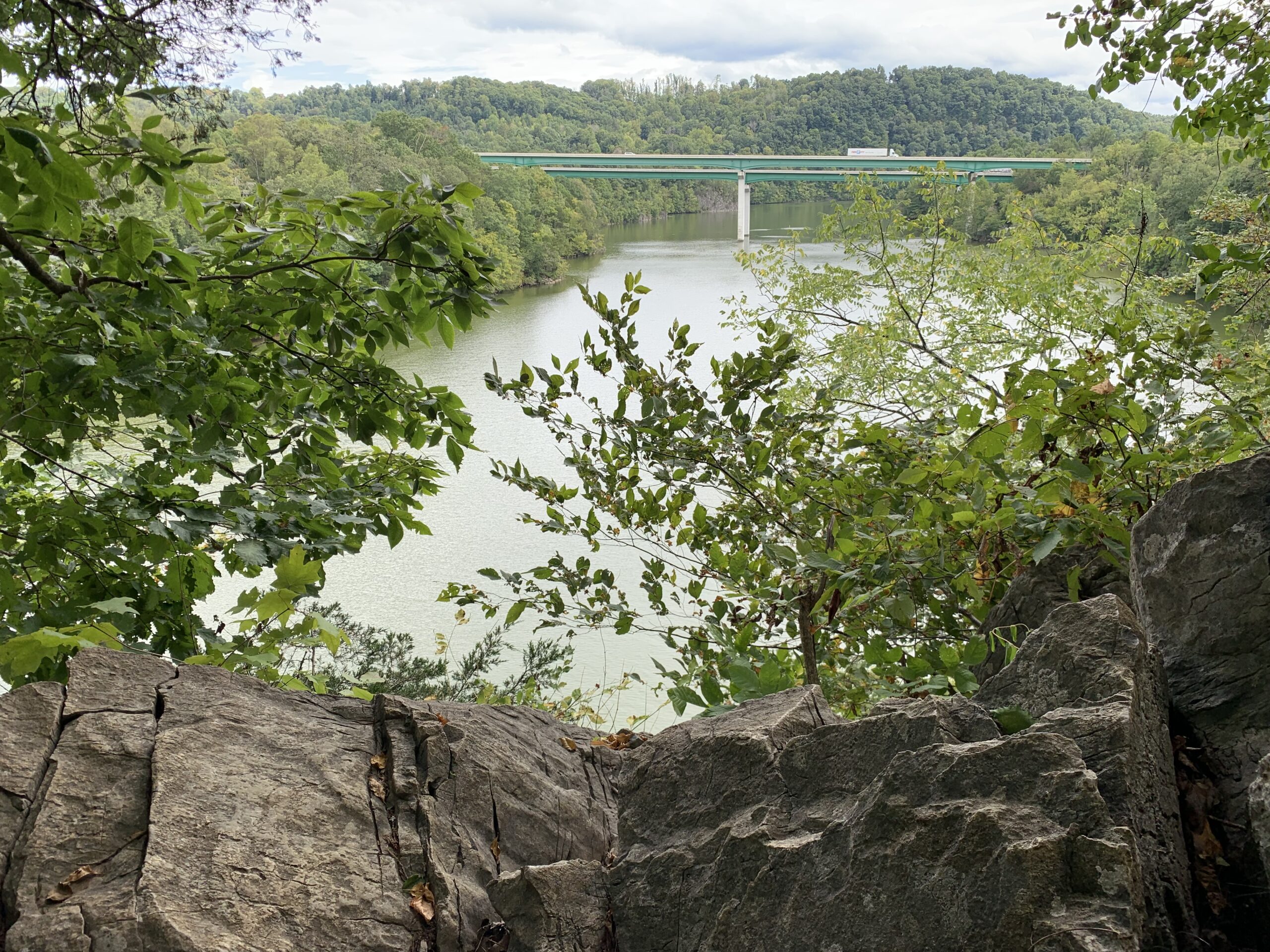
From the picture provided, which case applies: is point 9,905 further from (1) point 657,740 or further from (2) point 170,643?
(2) point 170,643

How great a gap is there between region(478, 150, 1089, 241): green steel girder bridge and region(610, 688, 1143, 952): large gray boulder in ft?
58.1

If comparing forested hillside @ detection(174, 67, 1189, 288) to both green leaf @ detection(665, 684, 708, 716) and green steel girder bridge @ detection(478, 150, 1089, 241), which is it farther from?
green leaf @ detection(665, 684, 708, 716)

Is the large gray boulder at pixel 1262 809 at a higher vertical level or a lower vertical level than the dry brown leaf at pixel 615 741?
higher

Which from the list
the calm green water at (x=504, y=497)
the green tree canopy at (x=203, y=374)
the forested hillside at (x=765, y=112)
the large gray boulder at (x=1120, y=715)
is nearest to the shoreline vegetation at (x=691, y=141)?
the forested hillside at (x=765, y=112)

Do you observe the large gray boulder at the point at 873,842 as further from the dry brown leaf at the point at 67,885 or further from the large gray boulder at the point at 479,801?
the dry brown leaf at the point at 67,885

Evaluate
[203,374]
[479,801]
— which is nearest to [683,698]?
[479,801]

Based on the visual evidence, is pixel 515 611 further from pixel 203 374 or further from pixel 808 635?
pixel 203 374

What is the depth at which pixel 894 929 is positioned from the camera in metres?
1.07

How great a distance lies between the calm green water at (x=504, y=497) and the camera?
896 cm

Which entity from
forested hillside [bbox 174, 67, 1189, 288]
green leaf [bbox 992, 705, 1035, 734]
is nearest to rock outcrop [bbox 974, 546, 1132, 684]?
green leaf [bbox 992, 705, 1035, 734]

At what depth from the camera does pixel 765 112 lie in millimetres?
36844

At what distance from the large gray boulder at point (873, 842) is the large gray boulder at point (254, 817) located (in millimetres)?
227

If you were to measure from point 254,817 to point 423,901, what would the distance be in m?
0.28

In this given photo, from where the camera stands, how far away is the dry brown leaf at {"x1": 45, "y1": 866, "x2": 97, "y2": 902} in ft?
3.83
